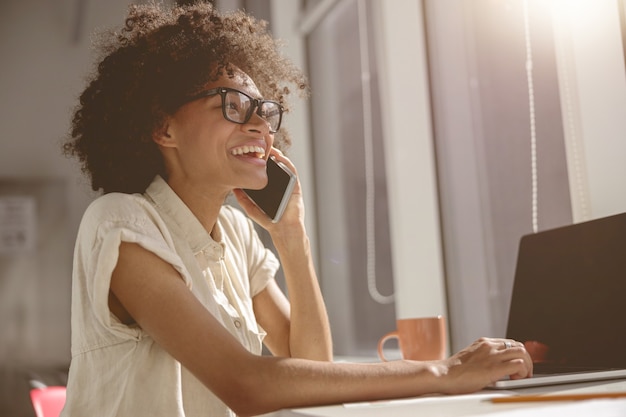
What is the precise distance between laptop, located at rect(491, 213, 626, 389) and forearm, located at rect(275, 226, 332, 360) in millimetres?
400

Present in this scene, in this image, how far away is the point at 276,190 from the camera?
4.92 feet

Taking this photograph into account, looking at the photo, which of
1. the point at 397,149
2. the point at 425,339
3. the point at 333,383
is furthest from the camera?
the point at 397,149

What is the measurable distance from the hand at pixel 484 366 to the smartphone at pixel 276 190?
0.71 meters

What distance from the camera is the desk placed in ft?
1.81

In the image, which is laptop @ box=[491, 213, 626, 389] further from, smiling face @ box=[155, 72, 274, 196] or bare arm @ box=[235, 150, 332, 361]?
smiling face @ box=[155, 72, 274, 196]

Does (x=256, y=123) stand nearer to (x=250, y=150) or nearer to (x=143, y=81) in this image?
(x=250, y=150)

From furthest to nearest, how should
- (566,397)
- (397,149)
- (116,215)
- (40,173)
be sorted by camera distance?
(40,173), (397,149), (116,215), (566,397)

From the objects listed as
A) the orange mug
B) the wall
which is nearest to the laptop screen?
the orange mug

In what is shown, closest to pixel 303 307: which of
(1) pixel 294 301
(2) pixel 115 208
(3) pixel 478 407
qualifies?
(1) pixel 294 301

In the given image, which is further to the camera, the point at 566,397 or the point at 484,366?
the point at 484,366

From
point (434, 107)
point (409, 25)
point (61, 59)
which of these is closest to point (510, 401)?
point (434, 107)

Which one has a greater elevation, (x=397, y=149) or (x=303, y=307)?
(x=397, y=149)

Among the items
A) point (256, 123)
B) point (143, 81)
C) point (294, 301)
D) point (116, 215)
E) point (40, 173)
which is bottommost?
point (294, 301)

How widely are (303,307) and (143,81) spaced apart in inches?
23.1
